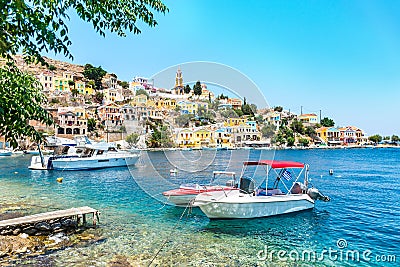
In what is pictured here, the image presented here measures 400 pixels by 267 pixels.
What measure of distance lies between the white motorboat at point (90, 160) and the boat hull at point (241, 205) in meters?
29.7

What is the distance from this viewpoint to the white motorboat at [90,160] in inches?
1555

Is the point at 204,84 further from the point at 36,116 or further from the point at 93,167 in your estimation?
the point at 93,167

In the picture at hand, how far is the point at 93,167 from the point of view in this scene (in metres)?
41.6

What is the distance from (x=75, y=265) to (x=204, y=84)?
25.9 feet

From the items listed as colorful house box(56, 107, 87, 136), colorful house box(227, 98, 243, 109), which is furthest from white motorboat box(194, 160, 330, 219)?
colorful house box(56, 107, 87, 136)

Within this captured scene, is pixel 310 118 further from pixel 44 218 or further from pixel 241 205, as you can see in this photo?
pixel 44 218

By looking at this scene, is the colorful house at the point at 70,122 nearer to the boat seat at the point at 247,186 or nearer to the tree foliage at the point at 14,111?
the boat seat at the point at 247,186

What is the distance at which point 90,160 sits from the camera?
→ 4131cm

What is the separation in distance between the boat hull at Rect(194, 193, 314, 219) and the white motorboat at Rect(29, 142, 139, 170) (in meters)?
29.7

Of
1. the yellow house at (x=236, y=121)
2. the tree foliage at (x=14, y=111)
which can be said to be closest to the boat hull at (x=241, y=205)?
the yellow house at (x=236, y=121)

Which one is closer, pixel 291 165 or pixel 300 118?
pixel 291 165

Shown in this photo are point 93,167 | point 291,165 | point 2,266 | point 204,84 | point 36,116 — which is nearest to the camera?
point 36,116

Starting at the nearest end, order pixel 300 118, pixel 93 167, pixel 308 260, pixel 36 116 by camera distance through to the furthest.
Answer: pixel 36 116
pixel 308 260
pixel 93 167
pixel 300 118

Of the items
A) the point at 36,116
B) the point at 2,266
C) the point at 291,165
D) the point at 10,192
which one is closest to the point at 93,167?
the point at 10,192
